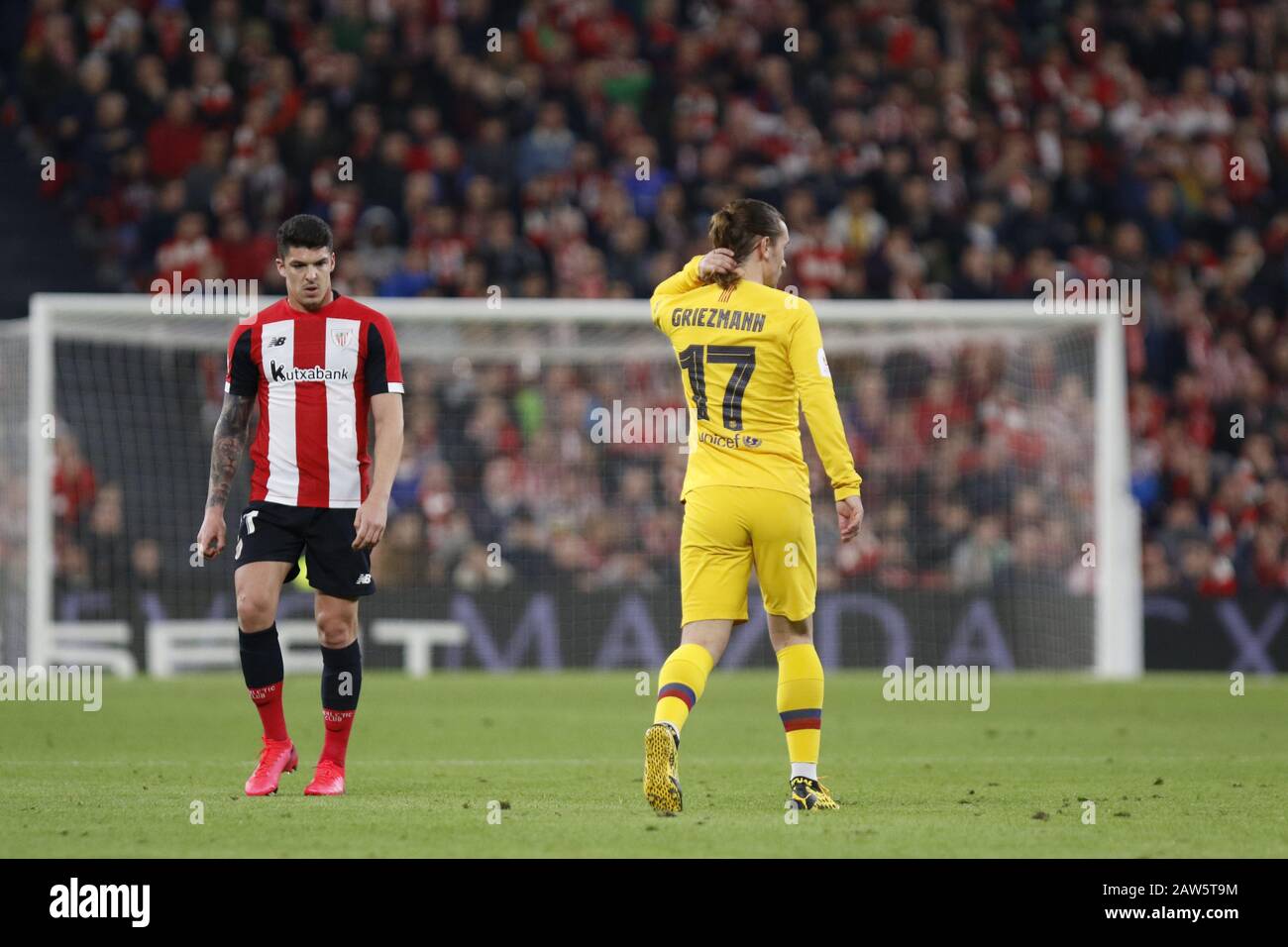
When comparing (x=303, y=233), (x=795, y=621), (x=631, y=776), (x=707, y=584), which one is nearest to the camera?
(x=707, y=584)

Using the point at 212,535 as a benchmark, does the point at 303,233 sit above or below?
above

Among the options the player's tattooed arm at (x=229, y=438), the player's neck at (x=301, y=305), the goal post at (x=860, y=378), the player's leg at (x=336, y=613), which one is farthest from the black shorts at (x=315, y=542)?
the goal post at (x=860, y=378)

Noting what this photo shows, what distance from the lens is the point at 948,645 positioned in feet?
54.1

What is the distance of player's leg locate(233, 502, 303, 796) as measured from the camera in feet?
24.6

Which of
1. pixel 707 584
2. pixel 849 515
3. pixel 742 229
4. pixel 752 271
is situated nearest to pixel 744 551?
pixel 707 584

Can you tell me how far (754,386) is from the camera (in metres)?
7.03

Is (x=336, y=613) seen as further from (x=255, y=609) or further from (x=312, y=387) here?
(x=312, y=387)

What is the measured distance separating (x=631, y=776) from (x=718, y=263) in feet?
8.61

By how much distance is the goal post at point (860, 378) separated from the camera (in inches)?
637

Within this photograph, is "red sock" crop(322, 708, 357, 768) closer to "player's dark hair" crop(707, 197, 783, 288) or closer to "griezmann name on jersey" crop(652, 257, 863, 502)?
"griezmann name on jersey" crop(652, 257, 863, 502)
